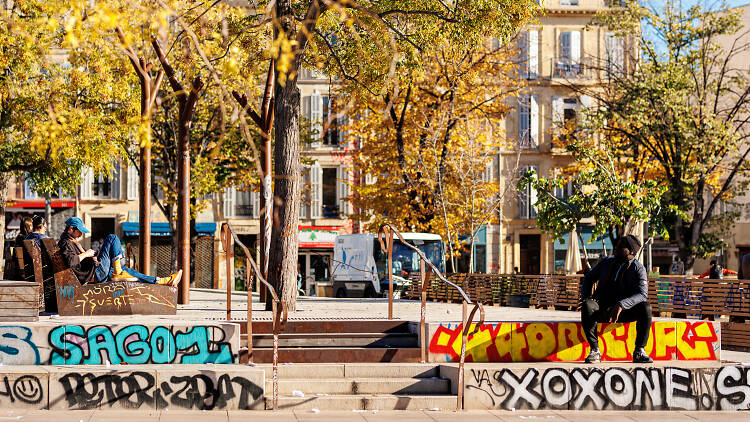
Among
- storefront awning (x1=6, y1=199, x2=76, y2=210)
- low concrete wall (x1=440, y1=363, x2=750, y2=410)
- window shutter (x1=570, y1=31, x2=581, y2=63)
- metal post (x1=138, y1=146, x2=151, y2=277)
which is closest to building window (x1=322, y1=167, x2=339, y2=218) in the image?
storefront awning (x1=6, y1=199, x2=76, y2=210)

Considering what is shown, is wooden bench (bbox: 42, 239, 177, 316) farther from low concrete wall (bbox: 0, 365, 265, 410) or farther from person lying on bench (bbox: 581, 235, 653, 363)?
Answer: person lying on bench (bbox: 581, 235, 653, 363)

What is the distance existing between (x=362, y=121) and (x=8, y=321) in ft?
79.4

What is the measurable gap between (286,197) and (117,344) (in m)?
4.58

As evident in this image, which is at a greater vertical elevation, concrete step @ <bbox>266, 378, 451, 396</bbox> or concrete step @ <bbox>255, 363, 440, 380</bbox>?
concrete step @ <bbox>255, 363, 440, 380</bbox>

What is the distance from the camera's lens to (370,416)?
10484 mm

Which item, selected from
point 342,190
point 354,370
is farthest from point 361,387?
point 342,190

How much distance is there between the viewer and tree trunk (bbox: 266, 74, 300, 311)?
15234 mm

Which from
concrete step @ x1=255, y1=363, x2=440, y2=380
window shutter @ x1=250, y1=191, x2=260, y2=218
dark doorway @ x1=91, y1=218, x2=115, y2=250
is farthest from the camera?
window shutter @ x1=250, y1=191, x2=260, y2=218

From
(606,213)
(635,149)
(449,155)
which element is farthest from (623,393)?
(635,149)

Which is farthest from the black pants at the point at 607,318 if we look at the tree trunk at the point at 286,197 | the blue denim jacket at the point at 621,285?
the tree trunk at the point at 286,197

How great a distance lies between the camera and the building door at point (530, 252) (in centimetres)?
4881

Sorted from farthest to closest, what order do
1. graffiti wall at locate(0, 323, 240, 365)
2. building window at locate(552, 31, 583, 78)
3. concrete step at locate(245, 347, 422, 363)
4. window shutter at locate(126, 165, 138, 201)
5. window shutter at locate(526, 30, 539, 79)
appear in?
1. building window at locate(552, 31, 583, 78)
2. window shutter at locate(526, 30, 539, 79)
3. window shutter at locate(126, 165, 138, 201)
4. concrete step at locate(245, 347, 422, 363)
5. graffiti wall at locate(0, 323, 240, 365)

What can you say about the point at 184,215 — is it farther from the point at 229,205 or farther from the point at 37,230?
the point at 229,205

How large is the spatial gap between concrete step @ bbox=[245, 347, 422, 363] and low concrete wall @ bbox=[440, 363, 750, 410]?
601mm
